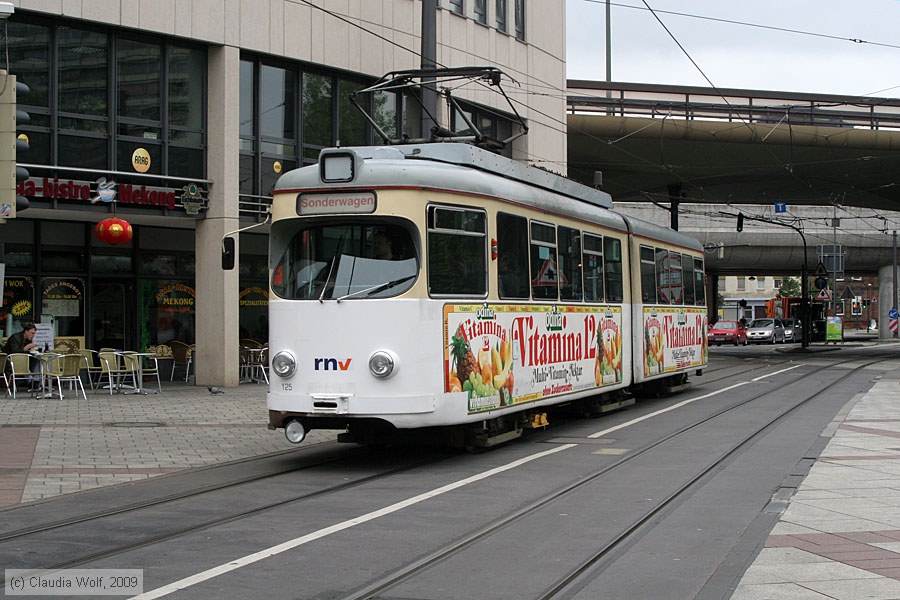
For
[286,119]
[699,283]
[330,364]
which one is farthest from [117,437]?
[699,283]

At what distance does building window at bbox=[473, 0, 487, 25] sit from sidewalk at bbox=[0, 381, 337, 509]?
1362 cm

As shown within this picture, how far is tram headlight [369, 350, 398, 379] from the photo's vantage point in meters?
11.3

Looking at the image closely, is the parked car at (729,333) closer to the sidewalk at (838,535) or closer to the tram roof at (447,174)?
the tram roof at (447,174)

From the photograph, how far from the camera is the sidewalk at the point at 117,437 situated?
11.5 metres

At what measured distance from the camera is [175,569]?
22.9 feet

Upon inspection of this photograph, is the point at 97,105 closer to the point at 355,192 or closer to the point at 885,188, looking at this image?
the point at 355,192

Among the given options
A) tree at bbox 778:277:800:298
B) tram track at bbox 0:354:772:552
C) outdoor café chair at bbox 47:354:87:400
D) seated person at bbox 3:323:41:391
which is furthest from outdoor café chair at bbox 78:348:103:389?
tree at bbox 778:277:800:298

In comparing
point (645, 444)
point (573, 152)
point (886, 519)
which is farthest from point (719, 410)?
point (573, 152)

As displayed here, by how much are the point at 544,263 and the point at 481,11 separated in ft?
58.9

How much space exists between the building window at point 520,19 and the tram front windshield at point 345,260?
22088 millimetres

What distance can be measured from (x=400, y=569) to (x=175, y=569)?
1.39 metres

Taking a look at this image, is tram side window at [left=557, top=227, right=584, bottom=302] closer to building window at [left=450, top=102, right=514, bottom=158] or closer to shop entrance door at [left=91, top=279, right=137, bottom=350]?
shop entrance door at [left=91, top=279, right=137, bottom=350]

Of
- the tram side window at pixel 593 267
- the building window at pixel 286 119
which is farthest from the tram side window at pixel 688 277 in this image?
the building window at pixel 286 119

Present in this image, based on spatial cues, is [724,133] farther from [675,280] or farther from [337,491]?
[337,491]
